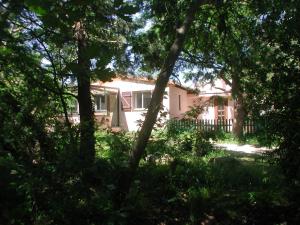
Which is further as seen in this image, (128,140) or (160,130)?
(160,130)

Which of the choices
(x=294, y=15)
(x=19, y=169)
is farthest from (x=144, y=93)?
(x=19, y=169)

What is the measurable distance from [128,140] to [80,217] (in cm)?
234

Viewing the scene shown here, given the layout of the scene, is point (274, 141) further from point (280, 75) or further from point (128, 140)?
point (128, 140)

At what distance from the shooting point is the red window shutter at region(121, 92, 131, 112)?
26.9 m

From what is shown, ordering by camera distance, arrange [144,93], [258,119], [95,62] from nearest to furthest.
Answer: [95,62] → [258,119] → [144,93]

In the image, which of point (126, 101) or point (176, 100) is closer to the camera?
point (176, 100)

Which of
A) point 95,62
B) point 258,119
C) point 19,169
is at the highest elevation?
point 95,62

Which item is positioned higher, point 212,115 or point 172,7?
point 172,7

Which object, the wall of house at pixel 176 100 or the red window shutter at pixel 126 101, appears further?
the red window shutter at pixel 126 101

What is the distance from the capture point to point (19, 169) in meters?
3.88

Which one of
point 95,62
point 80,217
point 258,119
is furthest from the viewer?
point 258,119

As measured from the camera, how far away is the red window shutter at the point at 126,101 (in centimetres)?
2688

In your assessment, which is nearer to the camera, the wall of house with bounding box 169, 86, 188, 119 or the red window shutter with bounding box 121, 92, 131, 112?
the wall of house with bounding box 169, 86, 188, 119

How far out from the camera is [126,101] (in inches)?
1069
